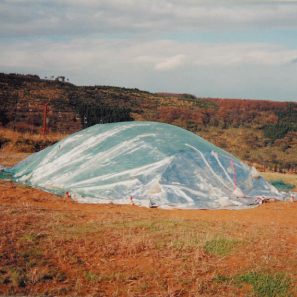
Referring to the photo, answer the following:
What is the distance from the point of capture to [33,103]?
114 ft

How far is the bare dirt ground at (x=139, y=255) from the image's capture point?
3164 millimetres

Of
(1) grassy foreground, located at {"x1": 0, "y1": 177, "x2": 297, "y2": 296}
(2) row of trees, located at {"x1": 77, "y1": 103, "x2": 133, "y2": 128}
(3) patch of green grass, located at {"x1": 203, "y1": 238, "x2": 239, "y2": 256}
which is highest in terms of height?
(2) row of trees, located at {"x1": 77, "y1": 103, "x2": 133, "y2": 128}

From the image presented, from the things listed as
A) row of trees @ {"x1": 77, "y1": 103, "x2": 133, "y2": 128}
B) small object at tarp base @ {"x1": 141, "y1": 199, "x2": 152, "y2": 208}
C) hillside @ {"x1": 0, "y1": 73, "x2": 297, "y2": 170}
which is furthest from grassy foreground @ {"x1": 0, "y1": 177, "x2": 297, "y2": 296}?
row of trees @ {"x1": 77, "y1": 103, "x2": 133, "y2": 128}

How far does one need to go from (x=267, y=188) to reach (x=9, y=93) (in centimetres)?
3388

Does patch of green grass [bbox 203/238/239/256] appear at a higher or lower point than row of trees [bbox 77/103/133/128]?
lower

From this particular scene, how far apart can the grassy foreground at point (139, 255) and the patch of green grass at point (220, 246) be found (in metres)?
0.01

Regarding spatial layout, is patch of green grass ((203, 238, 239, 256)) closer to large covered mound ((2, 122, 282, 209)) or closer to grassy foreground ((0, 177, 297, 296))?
grassy foreground ((0, 177, 297, 296))

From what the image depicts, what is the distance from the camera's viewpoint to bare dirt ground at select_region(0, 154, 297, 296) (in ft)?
10.4

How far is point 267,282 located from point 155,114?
32.7m

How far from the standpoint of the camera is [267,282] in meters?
3.42

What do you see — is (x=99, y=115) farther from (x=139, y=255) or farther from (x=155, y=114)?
(x=139, y=255)

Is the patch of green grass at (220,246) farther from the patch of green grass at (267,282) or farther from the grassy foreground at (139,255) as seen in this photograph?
the patch of green grass at (267,282)

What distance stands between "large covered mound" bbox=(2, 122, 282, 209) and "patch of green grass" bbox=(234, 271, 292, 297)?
357 centimetres

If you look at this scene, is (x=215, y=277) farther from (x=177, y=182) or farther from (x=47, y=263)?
(x=177, y=182)
